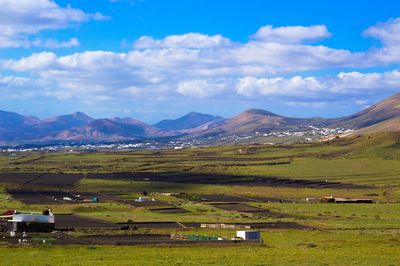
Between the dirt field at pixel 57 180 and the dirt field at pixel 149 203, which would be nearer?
the dirt field at pixel 149 203

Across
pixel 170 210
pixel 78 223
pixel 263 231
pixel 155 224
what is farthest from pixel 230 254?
pixel 170 210

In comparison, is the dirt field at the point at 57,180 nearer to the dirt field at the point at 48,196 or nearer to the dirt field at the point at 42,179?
the dirt field at the point at 42,179

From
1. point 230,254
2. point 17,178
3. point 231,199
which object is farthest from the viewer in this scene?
point 17,178

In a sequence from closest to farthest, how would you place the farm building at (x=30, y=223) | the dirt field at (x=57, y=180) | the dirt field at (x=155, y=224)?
1. the farm building at (x=30, y=223)
2. the dirt field at (x=155, y=224)
3. the dirt field at (x=57, y=180)

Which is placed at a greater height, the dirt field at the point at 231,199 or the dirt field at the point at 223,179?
the dirt field at the point at 223,179

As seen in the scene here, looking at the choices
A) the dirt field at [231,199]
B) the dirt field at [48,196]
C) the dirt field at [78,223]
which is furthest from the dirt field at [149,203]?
the dirt field at [78,223]

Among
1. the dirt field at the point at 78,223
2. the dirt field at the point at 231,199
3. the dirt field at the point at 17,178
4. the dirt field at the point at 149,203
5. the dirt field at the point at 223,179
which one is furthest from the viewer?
the dirt field at the point at 223,179

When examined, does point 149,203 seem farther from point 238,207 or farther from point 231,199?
point 231,199

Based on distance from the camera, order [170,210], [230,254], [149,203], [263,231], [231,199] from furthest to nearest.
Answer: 1. [231,199]
2. [149,203]
3. [170,210]
4. [263,231]
5. [230,254]
